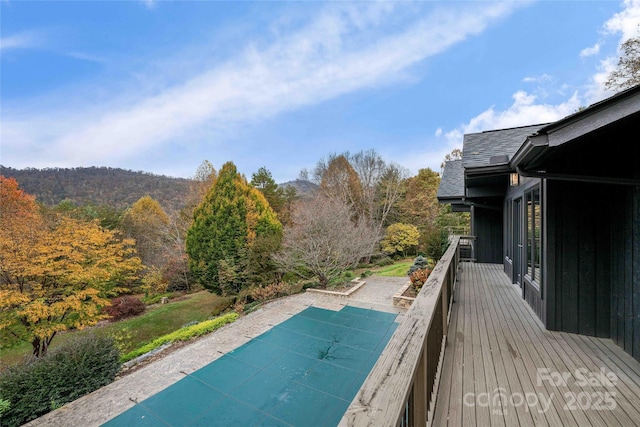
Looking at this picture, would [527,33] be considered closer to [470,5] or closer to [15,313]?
[470,5]

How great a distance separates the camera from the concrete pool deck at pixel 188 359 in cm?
429

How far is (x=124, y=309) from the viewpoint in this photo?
11.6 m

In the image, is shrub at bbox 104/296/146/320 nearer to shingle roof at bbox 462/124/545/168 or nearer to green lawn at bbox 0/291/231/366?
green lawn at bbox 0/291/231/366

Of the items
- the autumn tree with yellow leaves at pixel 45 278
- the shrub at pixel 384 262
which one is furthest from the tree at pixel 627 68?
the autumn tree with yellow leaves at pixel 45 278

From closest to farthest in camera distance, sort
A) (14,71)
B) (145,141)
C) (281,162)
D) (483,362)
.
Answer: (483,362)
(14,71)
(145,141)
(281,162)

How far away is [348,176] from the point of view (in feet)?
72.3

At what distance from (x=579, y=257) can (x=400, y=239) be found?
16.2 m

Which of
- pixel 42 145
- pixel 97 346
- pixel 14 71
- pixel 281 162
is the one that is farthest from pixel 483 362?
pixel 281 162

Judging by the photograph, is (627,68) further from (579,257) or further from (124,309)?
(124,309)

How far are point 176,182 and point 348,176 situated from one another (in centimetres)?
1737

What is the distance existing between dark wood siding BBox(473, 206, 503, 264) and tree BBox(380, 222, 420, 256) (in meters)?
9.85

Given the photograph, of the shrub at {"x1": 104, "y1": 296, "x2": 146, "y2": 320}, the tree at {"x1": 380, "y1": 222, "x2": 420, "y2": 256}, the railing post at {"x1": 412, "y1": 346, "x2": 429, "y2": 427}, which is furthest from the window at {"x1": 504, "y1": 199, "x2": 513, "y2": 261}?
the shrub at {"x1": 104, "y1": 296, "x2": 146, "y2": 320}

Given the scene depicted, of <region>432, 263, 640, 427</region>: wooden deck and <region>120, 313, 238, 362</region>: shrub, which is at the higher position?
<region>432, 263, 640, 427</region>: wooden deck

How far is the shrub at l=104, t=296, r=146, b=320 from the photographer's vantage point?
1153 cm
